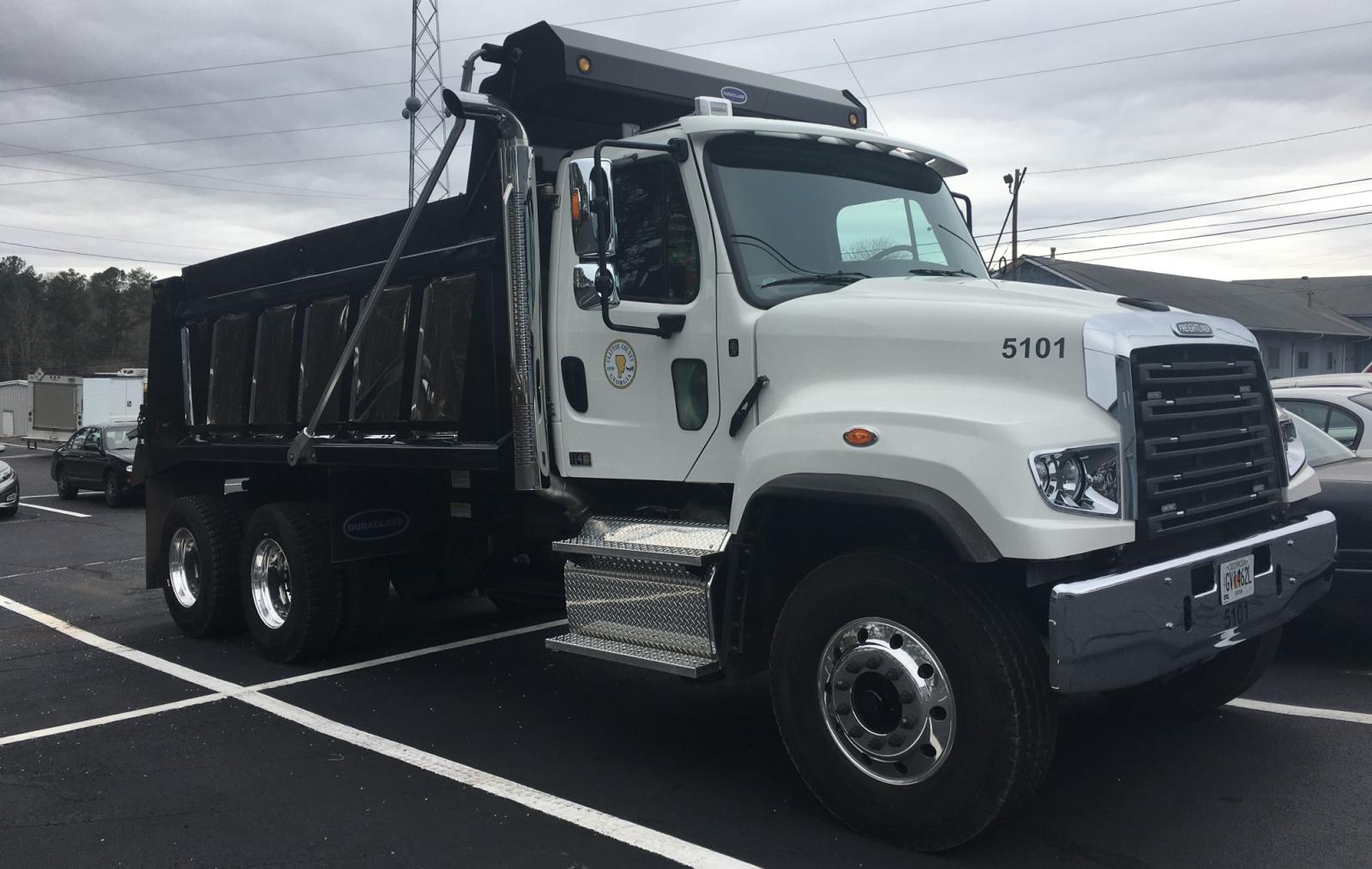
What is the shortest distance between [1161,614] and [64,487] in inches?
943

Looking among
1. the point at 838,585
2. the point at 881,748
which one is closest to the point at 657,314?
the point at 838,585

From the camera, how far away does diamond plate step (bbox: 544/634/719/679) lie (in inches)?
188

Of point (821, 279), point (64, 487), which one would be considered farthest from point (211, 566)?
point (64, 487)

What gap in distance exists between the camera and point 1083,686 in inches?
148

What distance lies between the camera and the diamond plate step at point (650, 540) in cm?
488

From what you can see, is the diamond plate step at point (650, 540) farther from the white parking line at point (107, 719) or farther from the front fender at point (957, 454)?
the white parking line at point (107, 719)

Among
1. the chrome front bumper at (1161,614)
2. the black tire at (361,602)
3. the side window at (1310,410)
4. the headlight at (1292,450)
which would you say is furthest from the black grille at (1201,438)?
the black tire at (361,602)

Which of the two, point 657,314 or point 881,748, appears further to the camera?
point 657,314

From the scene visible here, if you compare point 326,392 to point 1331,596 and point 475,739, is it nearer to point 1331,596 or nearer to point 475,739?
point 475,739

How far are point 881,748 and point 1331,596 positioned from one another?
3.61 m

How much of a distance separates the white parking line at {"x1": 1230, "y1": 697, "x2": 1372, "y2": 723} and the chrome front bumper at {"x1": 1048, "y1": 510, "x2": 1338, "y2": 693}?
1375 mm

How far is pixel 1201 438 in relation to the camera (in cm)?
432

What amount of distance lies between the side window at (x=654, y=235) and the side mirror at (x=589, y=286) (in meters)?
0.11

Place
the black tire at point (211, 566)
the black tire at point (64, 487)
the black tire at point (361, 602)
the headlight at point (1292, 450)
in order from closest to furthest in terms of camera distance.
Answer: the headlight at point (1292, 450)
the black tire at point (361, 602)
the black tire at point (211, 566)
the black tire at point (64, 487)
